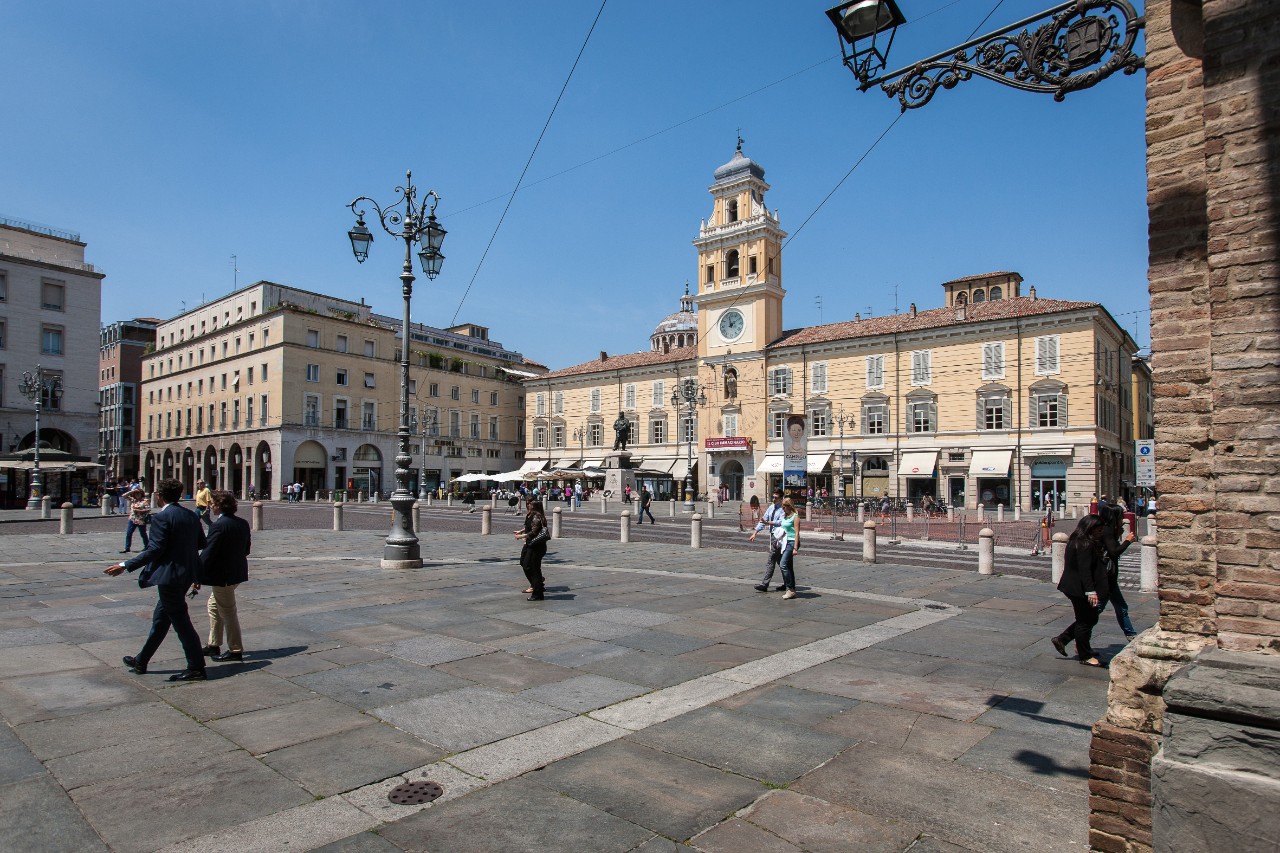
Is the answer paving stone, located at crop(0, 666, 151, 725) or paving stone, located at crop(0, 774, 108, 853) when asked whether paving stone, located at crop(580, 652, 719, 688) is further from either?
paving stone, located at crop(0, 774, 108, 853)

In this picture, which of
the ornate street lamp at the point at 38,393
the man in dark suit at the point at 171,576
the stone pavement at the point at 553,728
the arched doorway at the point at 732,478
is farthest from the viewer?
the arched doorway at the point at 732,478

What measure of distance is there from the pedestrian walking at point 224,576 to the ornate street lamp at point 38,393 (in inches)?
1337

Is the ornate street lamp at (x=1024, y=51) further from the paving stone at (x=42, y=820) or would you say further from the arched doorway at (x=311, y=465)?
the arched doorway at (x=311, y=465)

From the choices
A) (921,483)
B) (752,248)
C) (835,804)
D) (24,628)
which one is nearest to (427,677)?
(835,804)

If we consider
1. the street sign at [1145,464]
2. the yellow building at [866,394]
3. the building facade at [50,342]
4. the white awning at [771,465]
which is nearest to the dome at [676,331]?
the yellow building at [866,394]

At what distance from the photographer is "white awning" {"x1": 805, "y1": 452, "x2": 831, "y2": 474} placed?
4841 centimetres

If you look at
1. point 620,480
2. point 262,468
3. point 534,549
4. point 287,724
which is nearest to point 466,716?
point 287,724

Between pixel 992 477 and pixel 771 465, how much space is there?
13.9 m

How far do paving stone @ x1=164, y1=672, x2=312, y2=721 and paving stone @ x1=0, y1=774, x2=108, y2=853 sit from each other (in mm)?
1231

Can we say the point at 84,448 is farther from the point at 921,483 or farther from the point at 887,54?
the point at 887,54

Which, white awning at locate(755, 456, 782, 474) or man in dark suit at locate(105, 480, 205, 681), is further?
white awning at locate(755, 456, 782, 474)

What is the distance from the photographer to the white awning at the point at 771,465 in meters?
50.8

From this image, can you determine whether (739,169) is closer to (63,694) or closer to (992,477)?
(992,477)

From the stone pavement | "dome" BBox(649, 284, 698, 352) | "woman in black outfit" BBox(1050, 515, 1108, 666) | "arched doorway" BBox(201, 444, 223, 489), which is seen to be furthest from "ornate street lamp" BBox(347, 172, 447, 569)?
"dome" BBox(649, 284, 698, 352)
